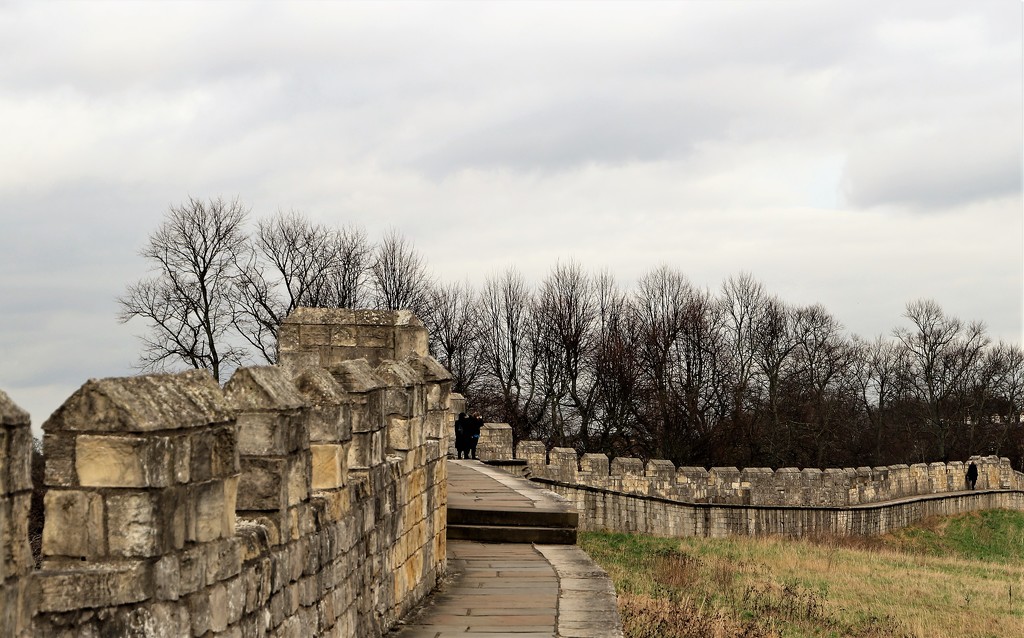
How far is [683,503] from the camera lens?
30000 millimetres

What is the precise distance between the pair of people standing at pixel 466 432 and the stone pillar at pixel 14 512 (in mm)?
21051

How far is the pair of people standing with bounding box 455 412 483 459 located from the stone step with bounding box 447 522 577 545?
11.2m

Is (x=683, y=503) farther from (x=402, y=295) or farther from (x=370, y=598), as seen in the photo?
(x=370, y=598)

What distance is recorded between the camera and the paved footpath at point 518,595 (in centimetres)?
838

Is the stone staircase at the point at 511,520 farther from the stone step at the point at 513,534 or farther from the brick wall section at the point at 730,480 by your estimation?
the brick wall section at the point at 730,480

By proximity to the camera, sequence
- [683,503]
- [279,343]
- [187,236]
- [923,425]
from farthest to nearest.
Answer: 1. [923,425]
2. [187,236]
3. [683,503]
4. [279,343]

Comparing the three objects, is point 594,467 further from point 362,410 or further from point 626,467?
point 362,410

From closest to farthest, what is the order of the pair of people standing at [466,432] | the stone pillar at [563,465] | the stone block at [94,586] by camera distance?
the stone block at [94,586]
the pair of people standing at [466,432]
the stone pillar at [563,465]

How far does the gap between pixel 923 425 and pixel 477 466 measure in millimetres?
42859

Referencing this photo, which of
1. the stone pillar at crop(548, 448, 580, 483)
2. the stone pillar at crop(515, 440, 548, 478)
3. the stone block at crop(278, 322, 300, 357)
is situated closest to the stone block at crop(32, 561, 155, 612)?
the stone block at crop(278, 322, 300, 357)

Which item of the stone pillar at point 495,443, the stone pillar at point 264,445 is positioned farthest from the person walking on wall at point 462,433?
the stone pillar at point 264,445

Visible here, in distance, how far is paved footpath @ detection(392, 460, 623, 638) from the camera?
8.38 metres

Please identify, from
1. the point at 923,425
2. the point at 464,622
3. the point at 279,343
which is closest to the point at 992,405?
the point at 923,425

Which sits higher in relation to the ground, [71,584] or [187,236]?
[187,236]
